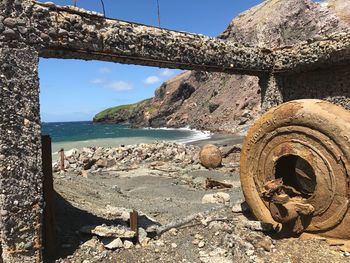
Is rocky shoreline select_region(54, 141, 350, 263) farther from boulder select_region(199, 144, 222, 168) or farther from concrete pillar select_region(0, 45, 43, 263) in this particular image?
boulder select_region(199, 144, 222, 168)

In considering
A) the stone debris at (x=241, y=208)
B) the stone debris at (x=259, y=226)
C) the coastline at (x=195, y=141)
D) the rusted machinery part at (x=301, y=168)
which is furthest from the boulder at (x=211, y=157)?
the coastline at (x=195, y=141)

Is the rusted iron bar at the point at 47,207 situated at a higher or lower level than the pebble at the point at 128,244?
higher

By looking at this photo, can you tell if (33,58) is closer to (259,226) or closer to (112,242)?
(112,242)

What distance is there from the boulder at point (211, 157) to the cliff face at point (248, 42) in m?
23.2

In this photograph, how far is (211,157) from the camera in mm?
19734

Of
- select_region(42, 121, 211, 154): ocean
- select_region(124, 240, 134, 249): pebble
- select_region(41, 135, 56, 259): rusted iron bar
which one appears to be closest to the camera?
select_region(41, 135, 56, 259): rusted iron bar

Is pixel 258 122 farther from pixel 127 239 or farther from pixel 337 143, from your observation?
pixel 127 239

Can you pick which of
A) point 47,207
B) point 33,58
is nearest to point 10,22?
point 33,58

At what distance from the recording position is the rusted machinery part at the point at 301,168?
644 cm

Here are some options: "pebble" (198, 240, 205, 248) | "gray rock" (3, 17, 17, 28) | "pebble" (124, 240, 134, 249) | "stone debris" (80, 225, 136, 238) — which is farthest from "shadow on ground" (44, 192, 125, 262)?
"gray rock" (3, 17, 17, 28)

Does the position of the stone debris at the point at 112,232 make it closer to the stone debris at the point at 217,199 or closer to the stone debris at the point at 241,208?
the stone debris at the point at 241,208

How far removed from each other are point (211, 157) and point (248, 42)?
2365cm

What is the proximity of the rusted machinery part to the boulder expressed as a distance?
11.5 meters

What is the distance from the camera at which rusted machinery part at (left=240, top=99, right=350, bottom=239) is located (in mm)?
6438
